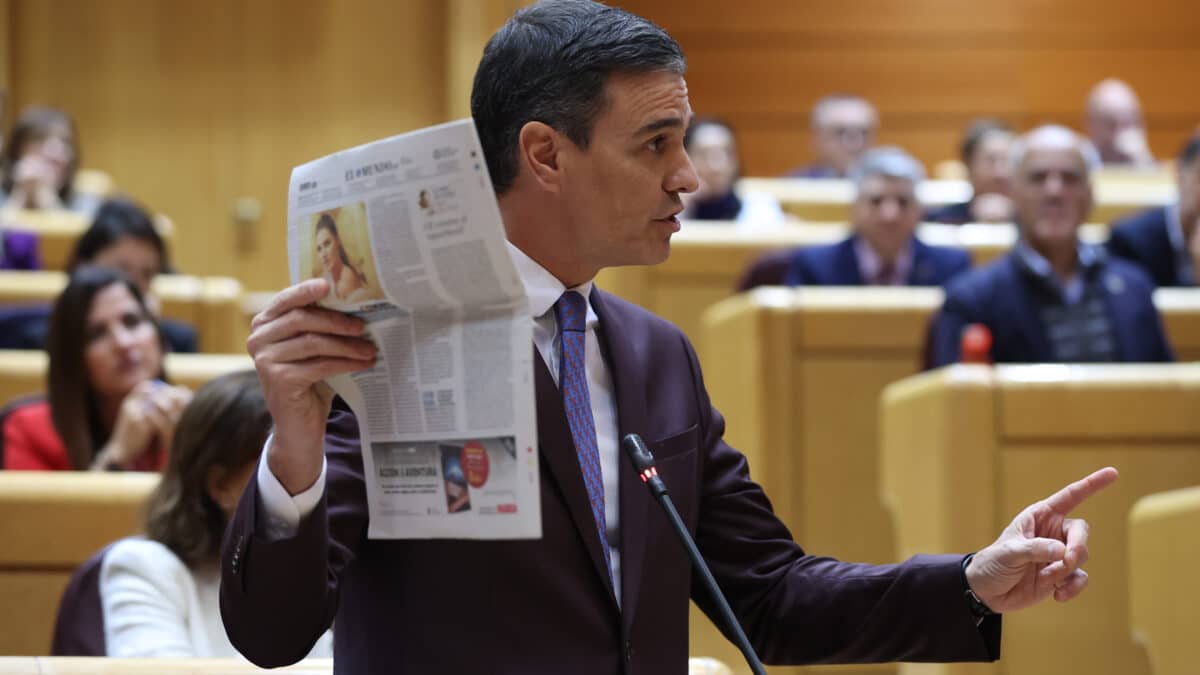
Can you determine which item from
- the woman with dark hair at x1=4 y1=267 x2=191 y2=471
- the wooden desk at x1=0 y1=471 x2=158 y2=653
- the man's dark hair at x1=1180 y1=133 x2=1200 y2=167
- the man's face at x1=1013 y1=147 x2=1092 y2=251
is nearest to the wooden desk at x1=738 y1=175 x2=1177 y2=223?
the man's dark hair at x1=1180 y1=133 x2=1200 y2=167

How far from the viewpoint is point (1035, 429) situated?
7.41 feet

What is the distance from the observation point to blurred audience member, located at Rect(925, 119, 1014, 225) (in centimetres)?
460

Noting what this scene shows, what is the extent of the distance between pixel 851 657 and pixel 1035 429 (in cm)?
116

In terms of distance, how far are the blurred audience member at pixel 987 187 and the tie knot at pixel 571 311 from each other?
3.60m

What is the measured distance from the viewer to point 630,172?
1093mm

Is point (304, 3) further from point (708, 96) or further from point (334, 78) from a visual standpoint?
point (708, 96)

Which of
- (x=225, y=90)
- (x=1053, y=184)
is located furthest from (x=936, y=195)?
(x=225, y=90)

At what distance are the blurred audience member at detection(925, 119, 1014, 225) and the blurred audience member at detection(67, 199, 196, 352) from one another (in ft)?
7.79

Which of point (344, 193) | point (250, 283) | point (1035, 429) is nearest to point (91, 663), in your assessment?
point (344, 193)

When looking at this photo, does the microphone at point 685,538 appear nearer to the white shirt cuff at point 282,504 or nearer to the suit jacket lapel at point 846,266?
the white shirt cuff at point 282,504

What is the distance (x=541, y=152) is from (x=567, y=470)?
0.73ft

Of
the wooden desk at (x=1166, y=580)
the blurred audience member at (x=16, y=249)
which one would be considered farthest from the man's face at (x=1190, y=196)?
the blurred audience member at (x=16, y=249)

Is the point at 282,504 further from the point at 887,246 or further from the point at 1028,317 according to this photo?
the point at 887,246

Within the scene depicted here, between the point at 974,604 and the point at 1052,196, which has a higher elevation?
the point at 1052,196
